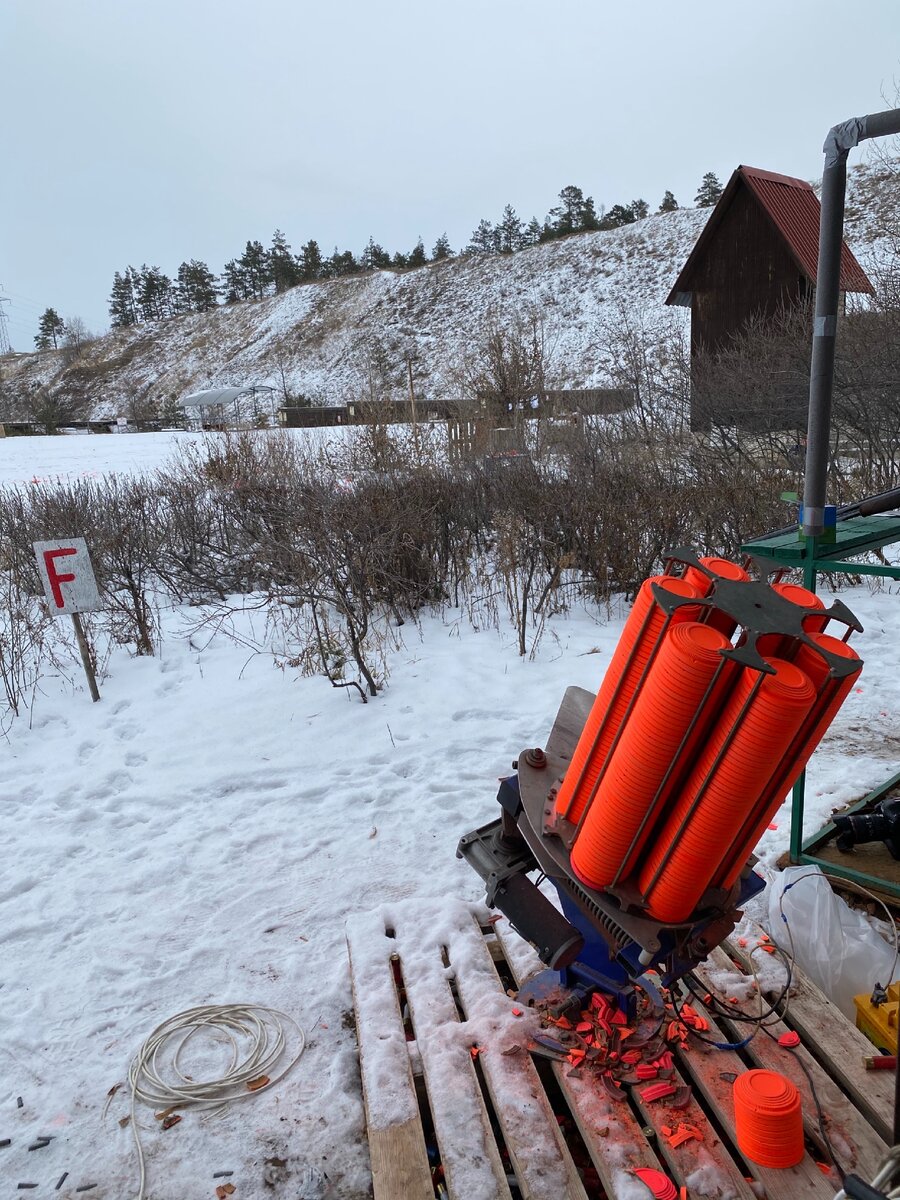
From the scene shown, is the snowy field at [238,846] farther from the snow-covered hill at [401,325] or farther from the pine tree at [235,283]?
the pine tree at [235,283]

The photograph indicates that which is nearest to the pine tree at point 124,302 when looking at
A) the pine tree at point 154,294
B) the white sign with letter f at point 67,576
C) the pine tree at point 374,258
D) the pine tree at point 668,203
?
the pine tree at point 154,294

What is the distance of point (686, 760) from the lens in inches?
67.8

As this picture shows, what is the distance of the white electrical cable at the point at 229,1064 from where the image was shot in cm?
239

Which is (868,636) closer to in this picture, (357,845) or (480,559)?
(480,559)

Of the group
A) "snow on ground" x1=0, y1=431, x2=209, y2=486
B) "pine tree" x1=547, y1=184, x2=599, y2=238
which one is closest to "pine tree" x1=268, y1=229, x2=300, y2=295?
"pine tree" x1=547, y1=184, x2=599, y2=238

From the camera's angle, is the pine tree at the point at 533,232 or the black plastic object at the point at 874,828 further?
the pine tree at the point at 533,232

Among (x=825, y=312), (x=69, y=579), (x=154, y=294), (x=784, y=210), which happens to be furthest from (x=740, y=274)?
(x=154, y=294)

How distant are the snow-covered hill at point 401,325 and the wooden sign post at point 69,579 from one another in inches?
1280

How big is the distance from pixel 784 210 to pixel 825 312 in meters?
23.3

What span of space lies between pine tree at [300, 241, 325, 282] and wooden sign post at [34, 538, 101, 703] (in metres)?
71.5

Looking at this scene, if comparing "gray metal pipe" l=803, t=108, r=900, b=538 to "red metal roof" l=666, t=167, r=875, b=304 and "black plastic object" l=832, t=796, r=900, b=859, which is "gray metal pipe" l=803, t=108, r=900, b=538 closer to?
"black plastic object" l=832, t=796, r=900, b=859

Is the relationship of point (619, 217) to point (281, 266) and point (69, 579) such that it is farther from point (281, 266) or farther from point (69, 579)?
point (69, 579)

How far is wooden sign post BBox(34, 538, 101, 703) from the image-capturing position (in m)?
5.44

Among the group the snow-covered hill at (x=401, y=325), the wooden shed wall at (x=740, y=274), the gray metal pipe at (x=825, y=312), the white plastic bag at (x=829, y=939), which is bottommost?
the white plastic bag at (x=829, y=939)
